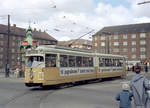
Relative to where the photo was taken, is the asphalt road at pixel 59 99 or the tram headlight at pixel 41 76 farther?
the tram headlight at pixel 41 76

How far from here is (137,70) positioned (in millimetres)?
5031

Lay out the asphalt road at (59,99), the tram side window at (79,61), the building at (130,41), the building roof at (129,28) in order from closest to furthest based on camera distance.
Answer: the asphalt road at (59,99)
the tram side window at (79,61)
the building at (130,41)
the building roof at (129,28)

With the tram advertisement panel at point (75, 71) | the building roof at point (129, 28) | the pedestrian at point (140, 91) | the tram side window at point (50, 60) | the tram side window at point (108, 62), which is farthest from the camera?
the building roof at point (129, 28)

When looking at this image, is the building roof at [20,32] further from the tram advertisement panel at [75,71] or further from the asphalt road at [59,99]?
the asphalt road at [59,99]

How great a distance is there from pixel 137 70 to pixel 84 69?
13.1 meters

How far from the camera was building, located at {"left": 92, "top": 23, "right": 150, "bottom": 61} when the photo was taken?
7856 centimetres

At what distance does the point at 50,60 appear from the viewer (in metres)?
14.7

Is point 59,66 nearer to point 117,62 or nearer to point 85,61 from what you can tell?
point 85,61

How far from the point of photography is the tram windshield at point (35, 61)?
46.3 feet

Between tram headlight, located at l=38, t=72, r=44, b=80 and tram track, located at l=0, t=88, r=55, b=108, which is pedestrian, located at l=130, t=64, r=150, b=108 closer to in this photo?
tram track, located at l=0, t=88, r=55, b=108

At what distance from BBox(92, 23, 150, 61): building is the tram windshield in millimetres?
65795

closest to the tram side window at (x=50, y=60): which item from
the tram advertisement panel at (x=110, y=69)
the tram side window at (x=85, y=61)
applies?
the tram side window at (x=85, y=61)

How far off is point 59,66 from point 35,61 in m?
1.72

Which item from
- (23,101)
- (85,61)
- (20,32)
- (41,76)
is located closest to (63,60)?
(41,76)
